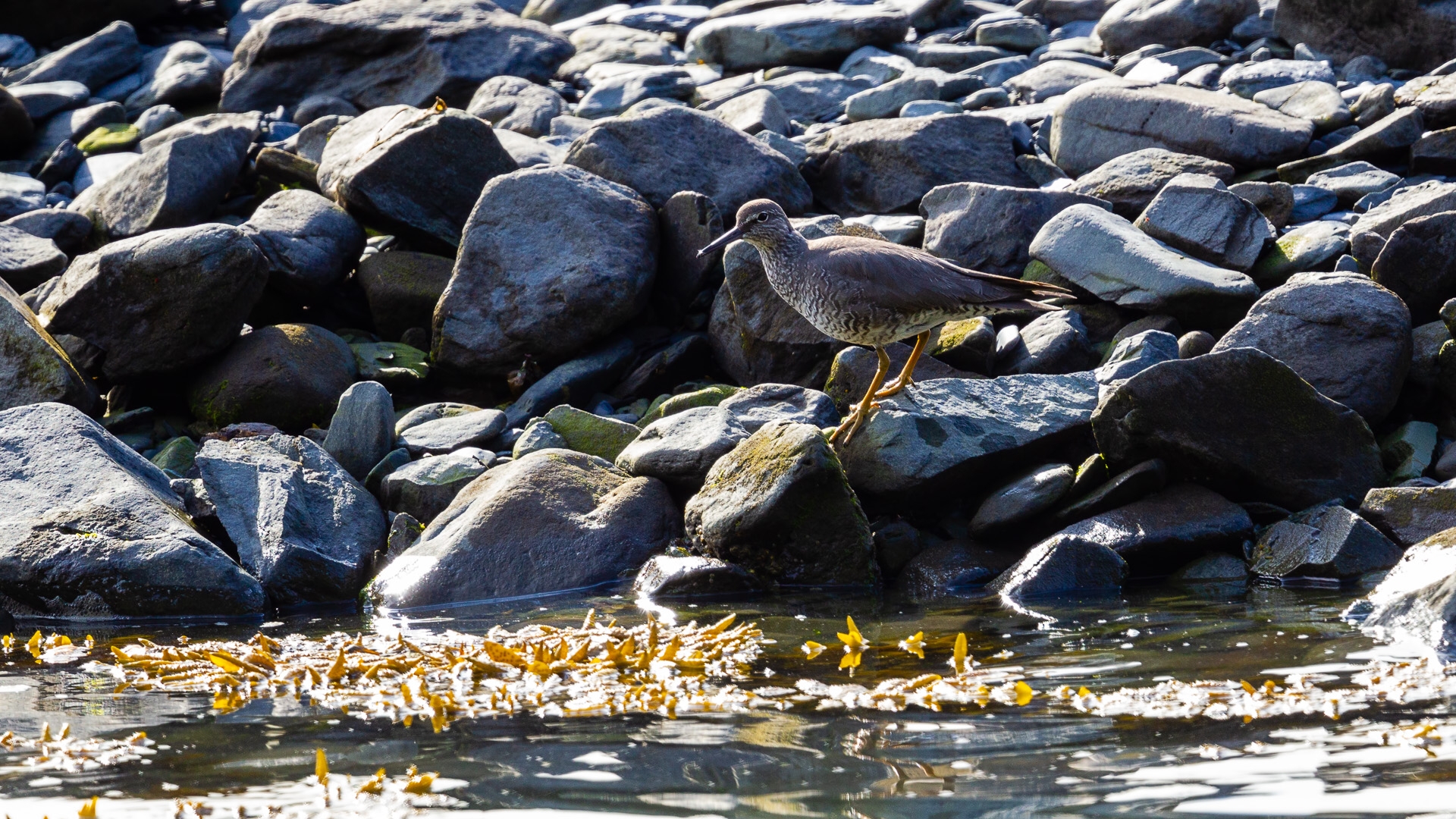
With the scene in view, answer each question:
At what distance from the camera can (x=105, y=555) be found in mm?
6793

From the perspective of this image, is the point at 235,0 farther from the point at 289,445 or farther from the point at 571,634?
the point at 571,634

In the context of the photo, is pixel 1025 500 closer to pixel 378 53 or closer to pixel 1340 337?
pixel 1340 337

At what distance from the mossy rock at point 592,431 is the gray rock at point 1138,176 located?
399cm

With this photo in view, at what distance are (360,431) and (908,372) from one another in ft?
11.8

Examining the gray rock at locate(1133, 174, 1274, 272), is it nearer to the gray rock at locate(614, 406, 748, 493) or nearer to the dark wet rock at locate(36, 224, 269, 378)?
the gray rock at locate(614, 406, 748, 493)

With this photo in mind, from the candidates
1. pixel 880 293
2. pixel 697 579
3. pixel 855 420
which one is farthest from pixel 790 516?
pixel 880 293

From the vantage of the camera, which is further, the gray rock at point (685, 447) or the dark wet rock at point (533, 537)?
the gray rock at point (685, 447)

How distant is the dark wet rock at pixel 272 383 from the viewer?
9.20m

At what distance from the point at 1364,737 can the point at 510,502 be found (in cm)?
481

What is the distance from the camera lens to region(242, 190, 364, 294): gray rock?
1002cm

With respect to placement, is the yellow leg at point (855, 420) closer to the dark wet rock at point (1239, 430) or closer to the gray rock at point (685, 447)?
the gray rock at point (685, 447)

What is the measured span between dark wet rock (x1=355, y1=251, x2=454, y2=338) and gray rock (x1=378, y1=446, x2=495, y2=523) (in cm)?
234

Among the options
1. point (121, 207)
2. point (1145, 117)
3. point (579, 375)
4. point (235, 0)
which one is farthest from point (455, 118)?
point (235, 0)

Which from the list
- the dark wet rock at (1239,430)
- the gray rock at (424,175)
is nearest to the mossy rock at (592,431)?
the gray rock at (424,175)
